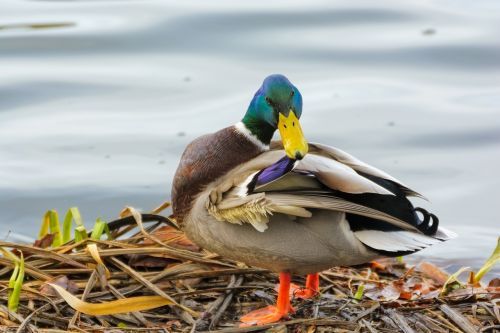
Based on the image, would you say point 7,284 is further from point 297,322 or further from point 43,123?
point 43,123

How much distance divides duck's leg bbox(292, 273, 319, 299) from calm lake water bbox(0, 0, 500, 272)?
2.22 metres

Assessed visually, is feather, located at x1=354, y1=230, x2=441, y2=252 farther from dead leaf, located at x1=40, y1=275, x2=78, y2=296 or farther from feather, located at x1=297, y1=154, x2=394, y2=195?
dead leaf, located at x1=40, y1=275, x2=78, y2=296

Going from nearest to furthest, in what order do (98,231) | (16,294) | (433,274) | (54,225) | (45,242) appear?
(16,294)
(98,231)
(45,242)
(54,225)
(433,274)

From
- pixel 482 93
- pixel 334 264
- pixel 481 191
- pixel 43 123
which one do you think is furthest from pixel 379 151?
pixel 334 264

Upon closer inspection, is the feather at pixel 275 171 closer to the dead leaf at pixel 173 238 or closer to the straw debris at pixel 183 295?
the straw debris at pixel 183 295

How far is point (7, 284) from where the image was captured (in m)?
4.32

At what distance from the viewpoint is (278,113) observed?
4.20 metres

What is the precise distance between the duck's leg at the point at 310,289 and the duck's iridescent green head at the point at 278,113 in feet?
1.80

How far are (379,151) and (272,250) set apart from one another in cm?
379

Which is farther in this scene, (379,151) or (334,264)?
(379,151)

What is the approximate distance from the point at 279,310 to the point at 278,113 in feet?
2.32

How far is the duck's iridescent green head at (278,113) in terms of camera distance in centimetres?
400

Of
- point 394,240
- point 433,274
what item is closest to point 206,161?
point 394,240

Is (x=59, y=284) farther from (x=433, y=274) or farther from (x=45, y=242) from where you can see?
(x=433, y=274)
